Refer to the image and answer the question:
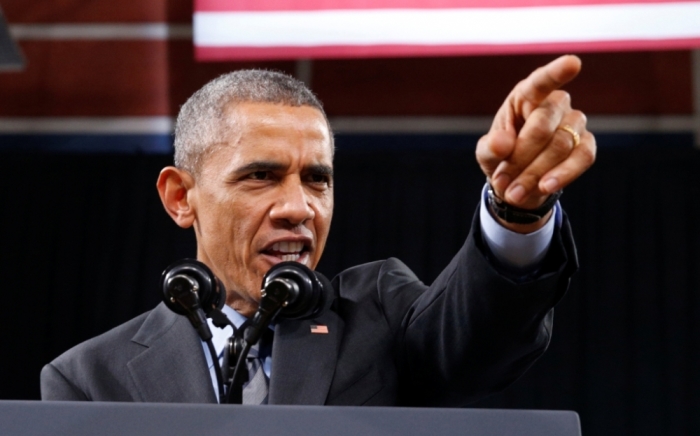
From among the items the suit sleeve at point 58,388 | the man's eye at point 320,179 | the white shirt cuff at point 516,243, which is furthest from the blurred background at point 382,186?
the white shirt cuff at point 516,243

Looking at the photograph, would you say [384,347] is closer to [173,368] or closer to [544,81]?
[173,368]

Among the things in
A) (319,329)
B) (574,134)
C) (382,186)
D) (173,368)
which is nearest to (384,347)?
(319,329)

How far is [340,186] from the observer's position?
3877mm

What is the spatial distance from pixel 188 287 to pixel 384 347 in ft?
1.55

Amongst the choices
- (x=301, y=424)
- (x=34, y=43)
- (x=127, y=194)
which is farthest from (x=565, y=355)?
(x=301, y=424)

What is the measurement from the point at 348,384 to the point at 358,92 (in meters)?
Result: 2.74

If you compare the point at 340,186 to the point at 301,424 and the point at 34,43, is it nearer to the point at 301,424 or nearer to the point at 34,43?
the point at 34,43

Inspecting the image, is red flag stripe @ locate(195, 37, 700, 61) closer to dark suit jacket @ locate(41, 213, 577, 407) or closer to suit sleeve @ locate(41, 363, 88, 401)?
dark suit jacket @ locate(41, 213, 577, 407)

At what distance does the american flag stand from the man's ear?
5.62ft

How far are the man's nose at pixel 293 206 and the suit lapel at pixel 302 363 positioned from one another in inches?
6.5

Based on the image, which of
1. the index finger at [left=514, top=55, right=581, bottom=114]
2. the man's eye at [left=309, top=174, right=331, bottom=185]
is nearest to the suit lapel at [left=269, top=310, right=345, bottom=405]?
the man's eye at [left=309, top=174, right=331, bottom=185]

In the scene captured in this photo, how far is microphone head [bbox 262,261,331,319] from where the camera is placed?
1.02m

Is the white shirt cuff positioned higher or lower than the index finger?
lower

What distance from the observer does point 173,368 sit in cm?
136
